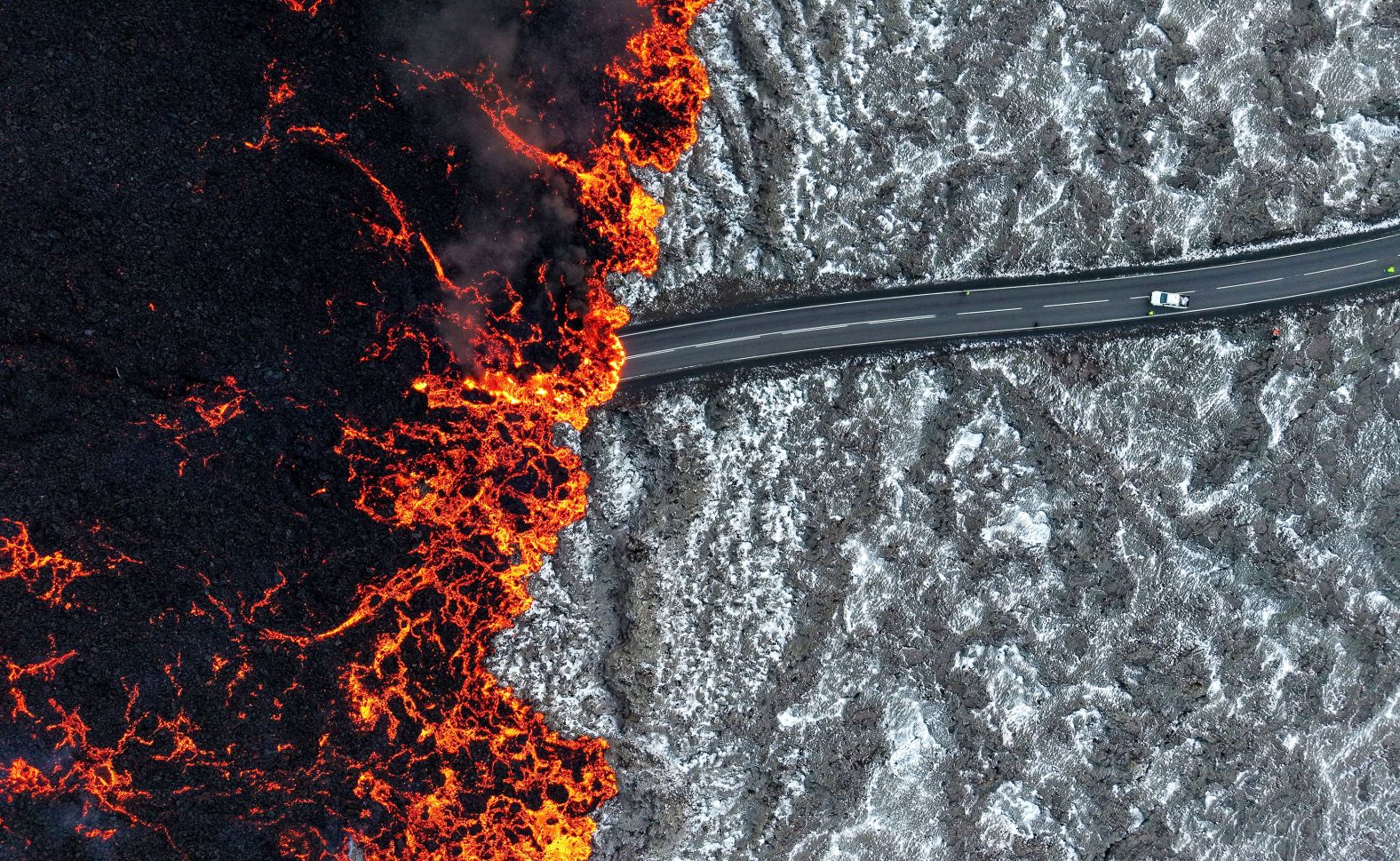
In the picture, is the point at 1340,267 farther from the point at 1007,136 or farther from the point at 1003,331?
the point at 1007,136

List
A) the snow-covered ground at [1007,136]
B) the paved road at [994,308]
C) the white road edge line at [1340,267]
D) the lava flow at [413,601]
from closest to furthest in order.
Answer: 1. the lava flow at [413,601]
2. the snow-covered ground at [1007,136]
3. the paved road at [994,308]
4. the white road edge line at [1340,267]

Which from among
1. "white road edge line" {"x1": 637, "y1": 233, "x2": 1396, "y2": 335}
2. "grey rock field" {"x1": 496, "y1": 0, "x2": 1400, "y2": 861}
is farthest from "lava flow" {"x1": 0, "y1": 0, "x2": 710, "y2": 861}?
"white road edge line" {"x1": 637, "y1": 233, "x2": 1396, "y2": 335}

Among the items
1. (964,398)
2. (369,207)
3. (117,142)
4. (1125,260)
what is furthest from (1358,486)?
(117,142)

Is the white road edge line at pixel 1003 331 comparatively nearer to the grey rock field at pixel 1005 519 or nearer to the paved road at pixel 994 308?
the paved road at pixel 994 308

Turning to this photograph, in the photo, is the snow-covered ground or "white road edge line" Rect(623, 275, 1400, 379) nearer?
the snow-covered ground

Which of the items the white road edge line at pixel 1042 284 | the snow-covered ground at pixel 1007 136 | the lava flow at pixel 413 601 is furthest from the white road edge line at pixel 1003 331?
the lava flow at pixel 413 601

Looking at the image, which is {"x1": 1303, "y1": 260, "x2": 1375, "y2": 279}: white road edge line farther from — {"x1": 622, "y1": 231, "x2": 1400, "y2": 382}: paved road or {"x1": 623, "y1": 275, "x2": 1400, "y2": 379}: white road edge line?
{"x1": 623, "y1": 275, "x2": 1400, "y2": 379}: white road edge line

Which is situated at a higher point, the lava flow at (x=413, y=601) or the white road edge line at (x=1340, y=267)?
the white road edge line at (x=1340, y=267)
